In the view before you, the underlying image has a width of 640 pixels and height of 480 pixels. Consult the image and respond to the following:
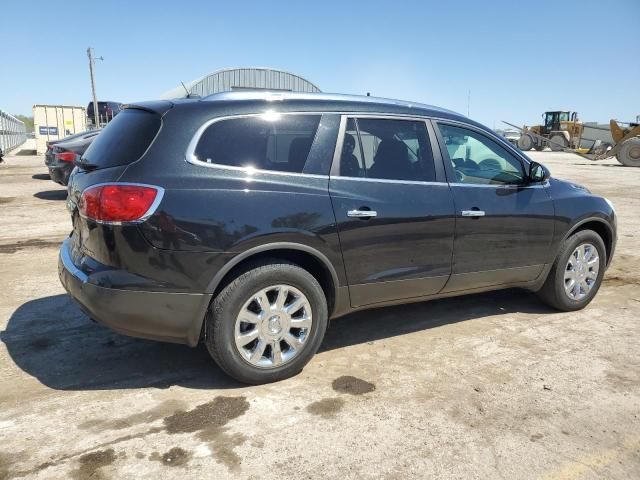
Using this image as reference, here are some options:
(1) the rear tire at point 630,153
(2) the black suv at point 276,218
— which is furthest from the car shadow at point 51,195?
(1) the rear tire at point 630,153

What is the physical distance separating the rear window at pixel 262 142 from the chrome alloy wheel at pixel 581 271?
9.29 ft

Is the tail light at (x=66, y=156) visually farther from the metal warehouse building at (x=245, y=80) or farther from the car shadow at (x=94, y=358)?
the metal warehouse building at (x=245, y=80)

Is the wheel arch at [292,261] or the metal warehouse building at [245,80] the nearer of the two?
the wheel arch at [292,261]

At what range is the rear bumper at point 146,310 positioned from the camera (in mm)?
3055

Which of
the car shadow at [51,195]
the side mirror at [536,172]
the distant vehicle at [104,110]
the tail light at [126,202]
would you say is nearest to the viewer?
the tail light at [126,202]

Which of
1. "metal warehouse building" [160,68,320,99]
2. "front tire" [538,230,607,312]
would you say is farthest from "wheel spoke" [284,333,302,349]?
"metal warehouse building" [160,68,320,99]

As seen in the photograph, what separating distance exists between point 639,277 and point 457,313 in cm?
278

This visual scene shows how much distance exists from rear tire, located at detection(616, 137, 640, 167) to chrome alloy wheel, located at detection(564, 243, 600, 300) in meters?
23.9

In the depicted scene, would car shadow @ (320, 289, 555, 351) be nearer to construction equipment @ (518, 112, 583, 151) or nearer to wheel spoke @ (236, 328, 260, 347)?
wheel spoke @ (236, 328, 260, 347)

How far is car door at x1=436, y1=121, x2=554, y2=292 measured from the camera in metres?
4.11

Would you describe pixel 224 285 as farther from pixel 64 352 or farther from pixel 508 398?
pixel 508 398

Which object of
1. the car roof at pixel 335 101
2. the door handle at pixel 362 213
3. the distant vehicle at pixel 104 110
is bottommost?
the door handle at pixel 362 213

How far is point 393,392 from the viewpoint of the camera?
3.39m

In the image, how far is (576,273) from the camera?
4.89 meters
